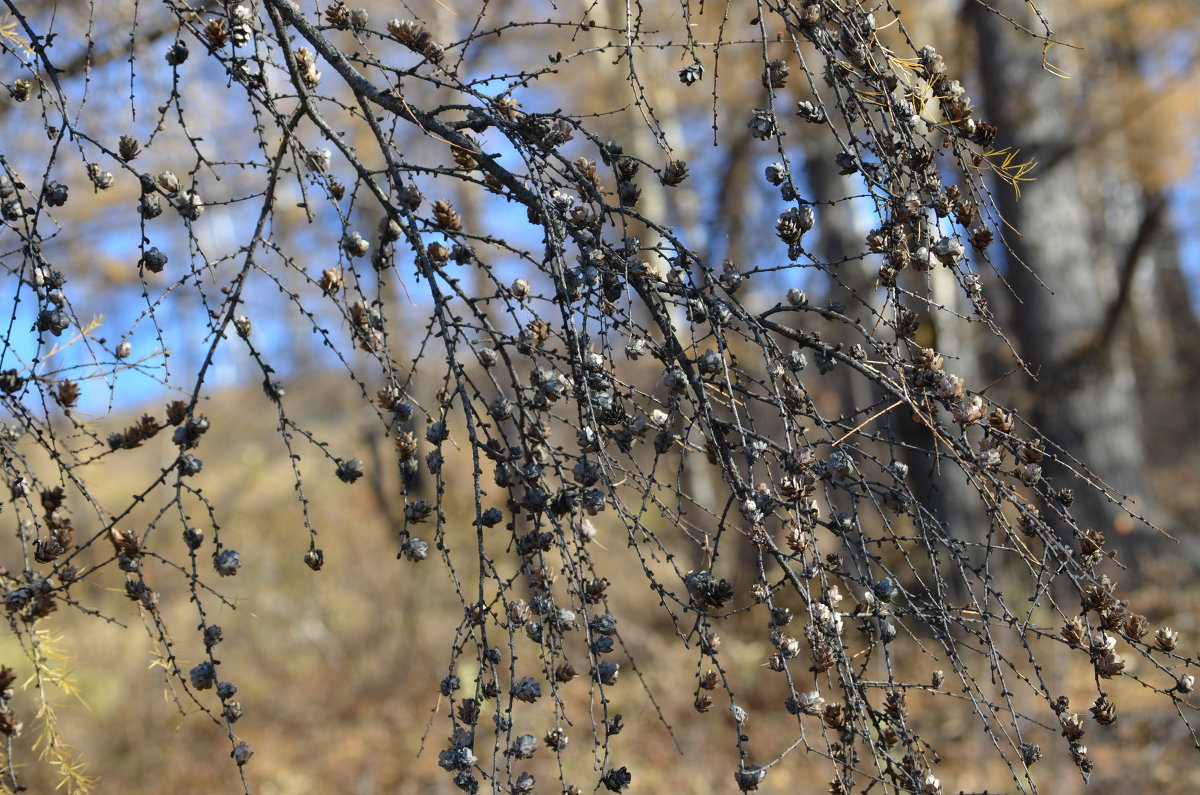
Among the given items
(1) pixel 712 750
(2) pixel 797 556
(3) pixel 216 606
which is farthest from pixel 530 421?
(3) pixel 216 606

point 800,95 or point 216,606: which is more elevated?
point 800,95

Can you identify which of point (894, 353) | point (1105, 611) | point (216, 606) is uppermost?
point (216, 606)

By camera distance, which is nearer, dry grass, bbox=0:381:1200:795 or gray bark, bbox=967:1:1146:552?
dry grass, bbox=0:381:1200:795

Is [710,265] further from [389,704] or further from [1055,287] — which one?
[389,704]

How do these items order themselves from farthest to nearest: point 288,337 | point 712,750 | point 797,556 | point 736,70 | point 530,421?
point 288,337
point 736,70
point 712,750
point 530,421
point 797,556

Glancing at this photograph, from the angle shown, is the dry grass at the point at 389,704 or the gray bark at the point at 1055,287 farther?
the gray bark at the point at 1055,287

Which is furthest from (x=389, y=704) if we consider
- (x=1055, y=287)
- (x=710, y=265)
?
(x=1055, y=287)

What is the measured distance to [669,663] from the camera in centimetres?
793

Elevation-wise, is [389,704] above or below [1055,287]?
below

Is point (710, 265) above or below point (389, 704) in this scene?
above

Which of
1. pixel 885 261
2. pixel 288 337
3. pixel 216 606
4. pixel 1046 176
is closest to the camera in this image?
pixel 885 261

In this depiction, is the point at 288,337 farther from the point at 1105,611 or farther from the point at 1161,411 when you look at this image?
the point at 1105,611

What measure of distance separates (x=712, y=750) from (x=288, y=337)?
566 inches

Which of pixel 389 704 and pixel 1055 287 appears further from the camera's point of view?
pixel 389 704
